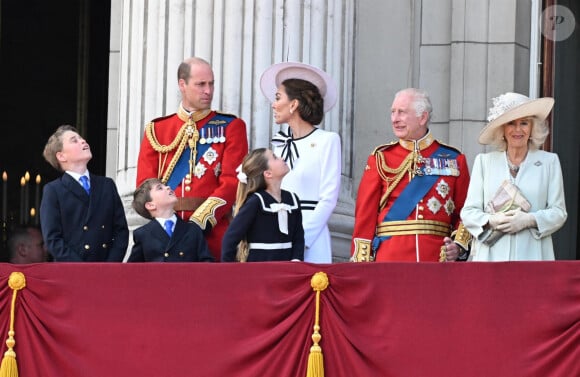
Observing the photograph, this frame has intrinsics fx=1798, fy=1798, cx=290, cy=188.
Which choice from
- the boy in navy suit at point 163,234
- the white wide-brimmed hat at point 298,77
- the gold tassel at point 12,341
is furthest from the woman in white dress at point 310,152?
the gold tassel at point 12,341

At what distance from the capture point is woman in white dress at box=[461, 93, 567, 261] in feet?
33.6

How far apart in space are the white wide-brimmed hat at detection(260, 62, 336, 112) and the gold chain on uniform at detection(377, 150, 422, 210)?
0.70 metres

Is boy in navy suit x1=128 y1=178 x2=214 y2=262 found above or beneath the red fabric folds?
above

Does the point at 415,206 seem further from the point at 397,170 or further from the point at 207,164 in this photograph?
the point at 207,164

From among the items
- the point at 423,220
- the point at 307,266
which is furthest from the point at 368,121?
the point at 307,266

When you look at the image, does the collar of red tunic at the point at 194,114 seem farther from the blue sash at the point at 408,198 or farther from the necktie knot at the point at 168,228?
the blue sash at the point at 408,198

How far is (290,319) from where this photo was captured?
9.51 meters

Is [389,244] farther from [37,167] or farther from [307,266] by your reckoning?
[37,167]

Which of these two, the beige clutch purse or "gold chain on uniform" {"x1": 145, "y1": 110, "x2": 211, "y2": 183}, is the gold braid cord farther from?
"gold chain on uniform" {"x1": 145, "y1": 110, "x2": 211, "y2": 183}

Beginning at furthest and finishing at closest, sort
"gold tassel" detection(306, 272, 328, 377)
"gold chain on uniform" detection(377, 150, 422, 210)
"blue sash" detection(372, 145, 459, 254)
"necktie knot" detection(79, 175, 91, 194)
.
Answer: "gold chain on uniform" detection(377, 150, 422, 210), "blue sash" detection(372, 145, 459, 254), "necktie knot" detection(79, 175, 91, 194), "gold tassel" detection(306, 272, 328, 377)

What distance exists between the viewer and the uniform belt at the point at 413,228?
35.1 ft

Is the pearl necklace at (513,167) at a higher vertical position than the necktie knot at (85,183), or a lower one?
higher

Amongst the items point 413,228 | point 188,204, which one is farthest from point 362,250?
point 188,204

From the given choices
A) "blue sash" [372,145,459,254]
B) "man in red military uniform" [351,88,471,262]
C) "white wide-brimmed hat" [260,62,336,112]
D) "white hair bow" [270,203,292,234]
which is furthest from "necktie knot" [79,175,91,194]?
"blue sash" [372,145,459,254]
